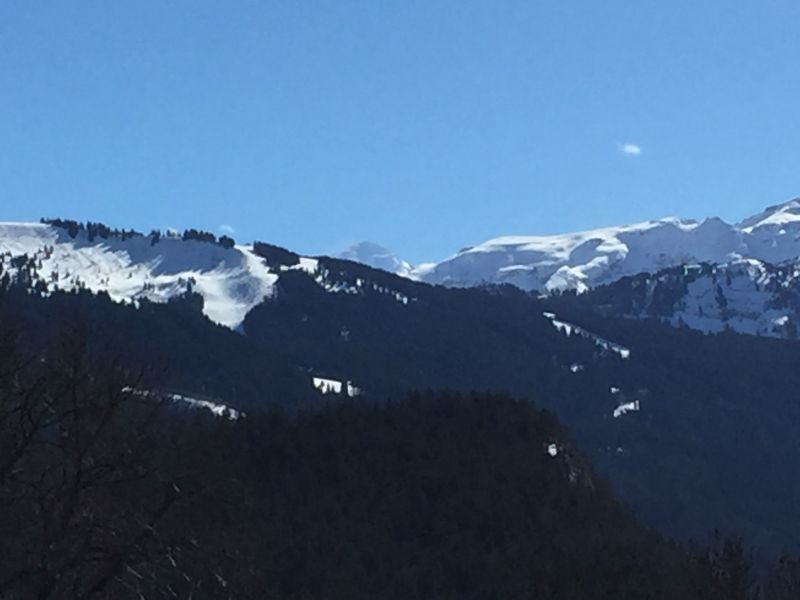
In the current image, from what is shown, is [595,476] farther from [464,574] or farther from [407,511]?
[464,574]

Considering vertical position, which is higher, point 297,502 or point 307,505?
point 297,502

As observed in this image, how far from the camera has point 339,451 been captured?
165 metres

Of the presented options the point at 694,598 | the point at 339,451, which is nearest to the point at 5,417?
the point at 694,598

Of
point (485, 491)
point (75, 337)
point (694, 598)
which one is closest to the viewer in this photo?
point (75, 337)

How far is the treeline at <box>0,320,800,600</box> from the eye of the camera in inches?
950

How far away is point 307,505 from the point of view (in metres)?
148

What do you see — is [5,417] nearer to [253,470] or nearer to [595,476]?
[253,470]

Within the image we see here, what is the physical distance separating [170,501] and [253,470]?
133 metres

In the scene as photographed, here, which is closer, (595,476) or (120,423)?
(120,423)

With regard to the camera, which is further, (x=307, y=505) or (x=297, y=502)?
(x=297, y=502)

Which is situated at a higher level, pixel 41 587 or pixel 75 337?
pixel 75 337

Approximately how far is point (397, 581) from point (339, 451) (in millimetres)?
39842

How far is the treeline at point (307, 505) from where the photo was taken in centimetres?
2414

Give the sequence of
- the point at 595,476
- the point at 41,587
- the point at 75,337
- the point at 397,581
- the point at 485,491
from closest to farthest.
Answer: the point at 41,587 < the point at 75,337 < the point at 397,581 < the point at 485,491 < the point at 595,476
